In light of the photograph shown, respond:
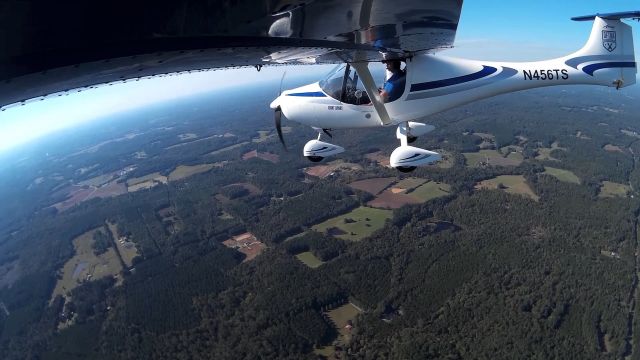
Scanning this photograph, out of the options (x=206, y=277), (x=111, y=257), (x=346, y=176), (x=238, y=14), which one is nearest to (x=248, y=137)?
(x=346, y=176)

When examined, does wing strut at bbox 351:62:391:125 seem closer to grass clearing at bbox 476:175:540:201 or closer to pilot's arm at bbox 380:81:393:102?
pilot's arm at bbox 380:81:393:102

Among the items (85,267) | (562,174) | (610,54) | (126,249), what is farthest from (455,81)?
(562,174)

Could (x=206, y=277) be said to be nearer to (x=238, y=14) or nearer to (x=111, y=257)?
(x=111, y=257)

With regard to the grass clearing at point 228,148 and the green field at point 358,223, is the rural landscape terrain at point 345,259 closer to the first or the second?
the green field at point 358,223

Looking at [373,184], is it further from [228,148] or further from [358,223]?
[228,148]

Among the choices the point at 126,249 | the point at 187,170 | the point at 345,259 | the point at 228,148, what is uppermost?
the point at 228,148

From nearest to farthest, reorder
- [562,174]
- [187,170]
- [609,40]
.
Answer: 1. [609,40]
2. [562,174]
3. [187,170]
